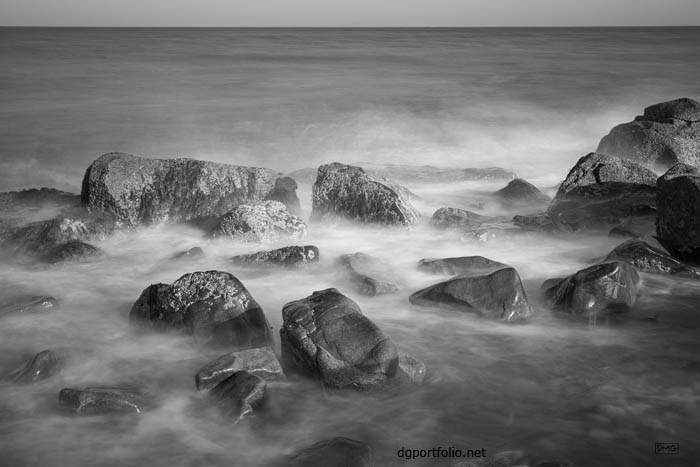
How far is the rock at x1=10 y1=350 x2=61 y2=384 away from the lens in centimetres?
448

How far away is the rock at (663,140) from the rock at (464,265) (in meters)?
4.86

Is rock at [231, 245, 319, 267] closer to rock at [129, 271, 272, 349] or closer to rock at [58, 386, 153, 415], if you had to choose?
rock at [129, 271, 272, 349]

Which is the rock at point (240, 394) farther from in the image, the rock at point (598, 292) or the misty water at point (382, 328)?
the rock at point (598, 292)

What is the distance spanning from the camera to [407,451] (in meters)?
3.72

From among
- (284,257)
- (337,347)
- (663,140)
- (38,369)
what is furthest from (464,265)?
(663,140)

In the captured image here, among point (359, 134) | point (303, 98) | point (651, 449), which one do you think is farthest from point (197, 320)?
point (303, 98)

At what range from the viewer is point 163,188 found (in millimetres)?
8180

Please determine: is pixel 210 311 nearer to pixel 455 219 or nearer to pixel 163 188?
pixel 163 188

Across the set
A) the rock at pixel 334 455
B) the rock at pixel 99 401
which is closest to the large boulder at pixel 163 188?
the rock at pixel 99 401

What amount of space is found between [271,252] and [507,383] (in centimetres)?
296


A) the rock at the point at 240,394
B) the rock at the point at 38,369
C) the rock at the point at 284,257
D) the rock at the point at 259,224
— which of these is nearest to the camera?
the rock at the point at 240,394

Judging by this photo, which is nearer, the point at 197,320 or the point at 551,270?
the point at 197,320

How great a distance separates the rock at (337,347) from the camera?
14.0ft

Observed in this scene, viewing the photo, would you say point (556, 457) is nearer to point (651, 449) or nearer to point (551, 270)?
point (651, 449)
